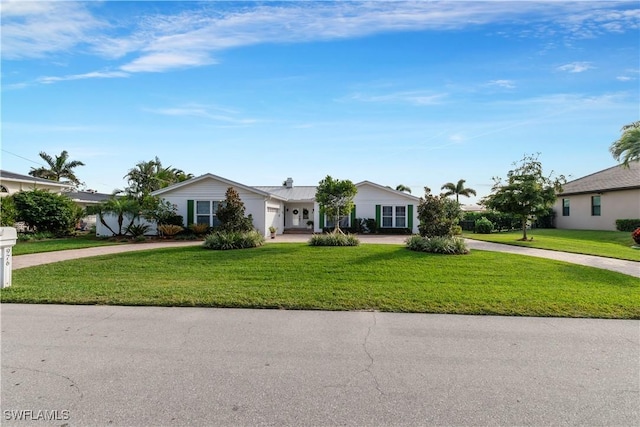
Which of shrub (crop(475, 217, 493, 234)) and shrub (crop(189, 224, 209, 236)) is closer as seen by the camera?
shrub (crop(189, 224, 209, 236))

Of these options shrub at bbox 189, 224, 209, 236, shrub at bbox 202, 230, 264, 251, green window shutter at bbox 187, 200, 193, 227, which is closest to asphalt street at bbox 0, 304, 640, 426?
shrub at bbox 202, 230, 264, 251

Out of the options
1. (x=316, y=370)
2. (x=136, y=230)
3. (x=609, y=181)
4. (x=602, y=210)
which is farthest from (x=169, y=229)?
(x=609, y=181)

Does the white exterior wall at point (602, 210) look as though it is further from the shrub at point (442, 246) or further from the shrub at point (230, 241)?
the shrub at point (230, 241)

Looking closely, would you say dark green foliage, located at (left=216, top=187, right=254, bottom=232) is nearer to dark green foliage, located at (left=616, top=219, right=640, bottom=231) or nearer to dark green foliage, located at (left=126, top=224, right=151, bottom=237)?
dark green foliage, located at (left=126, top=224, right=151, bottom=237)

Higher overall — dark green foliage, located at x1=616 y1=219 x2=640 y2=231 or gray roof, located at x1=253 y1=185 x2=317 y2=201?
gray roof, located at x1=253 y1=185 x2=317 y2=201

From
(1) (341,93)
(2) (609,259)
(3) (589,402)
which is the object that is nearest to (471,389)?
(3) (589,402)

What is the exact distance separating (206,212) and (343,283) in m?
14.9

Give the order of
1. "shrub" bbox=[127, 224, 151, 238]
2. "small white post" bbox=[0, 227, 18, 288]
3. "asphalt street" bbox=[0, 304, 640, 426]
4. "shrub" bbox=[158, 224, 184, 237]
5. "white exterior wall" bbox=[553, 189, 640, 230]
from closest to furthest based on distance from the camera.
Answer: "asphalt street" bbox=[0, 304, 640, 426] < "small white post" bbox=[0, 227, 18, 288] < "shrub" bbox=[127, 224, 151, 238] < "shrub" bbox=[158, 224, 184, 237] < "white exterior wall" bbox=[553, 189, 640, 230]

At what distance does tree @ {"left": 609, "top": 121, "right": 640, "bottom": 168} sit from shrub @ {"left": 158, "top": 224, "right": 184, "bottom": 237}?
20942 mm

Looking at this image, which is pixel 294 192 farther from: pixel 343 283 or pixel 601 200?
pixel 601 200

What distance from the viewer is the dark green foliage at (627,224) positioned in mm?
21422

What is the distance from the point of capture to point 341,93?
498 inches

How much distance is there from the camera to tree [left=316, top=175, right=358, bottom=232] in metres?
16.3

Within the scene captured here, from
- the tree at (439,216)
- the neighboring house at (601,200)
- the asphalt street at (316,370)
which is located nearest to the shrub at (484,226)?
the neighboring house at (601,200)
